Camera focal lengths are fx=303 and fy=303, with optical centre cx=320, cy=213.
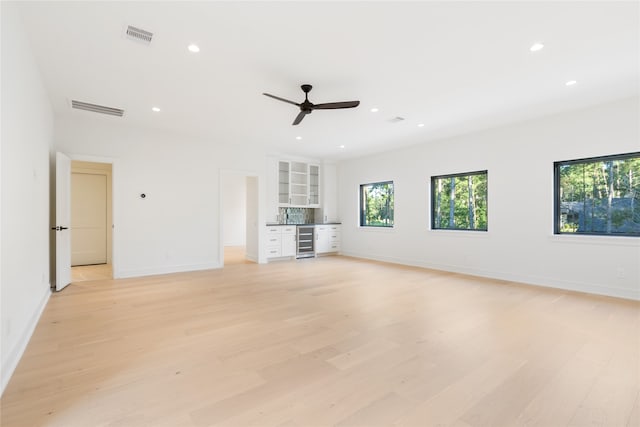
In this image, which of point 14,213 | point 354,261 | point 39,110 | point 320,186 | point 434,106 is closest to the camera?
point 14,213

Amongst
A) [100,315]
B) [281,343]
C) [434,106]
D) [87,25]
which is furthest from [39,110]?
[434,106]

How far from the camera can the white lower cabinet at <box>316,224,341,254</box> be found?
8133 mm

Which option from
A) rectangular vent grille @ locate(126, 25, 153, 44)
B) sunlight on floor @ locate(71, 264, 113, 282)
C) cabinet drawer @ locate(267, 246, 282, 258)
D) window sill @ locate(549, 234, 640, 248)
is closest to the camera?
rectangular vent grille @ locate(126, 25, 153, 44)

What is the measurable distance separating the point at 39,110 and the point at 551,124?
6922 millimetres

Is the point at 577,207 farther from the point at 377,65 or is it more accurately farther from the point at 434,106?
the point at 377,65

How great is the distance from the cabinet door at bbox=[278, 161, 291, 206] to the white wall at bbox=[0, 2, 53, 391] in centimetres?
467

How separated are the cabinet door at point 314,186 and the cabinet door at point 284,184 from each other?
28.3 inches

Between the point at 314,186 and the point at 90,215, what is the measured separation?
5.33 m

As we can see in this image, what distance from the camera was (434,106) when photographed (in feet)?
14.3

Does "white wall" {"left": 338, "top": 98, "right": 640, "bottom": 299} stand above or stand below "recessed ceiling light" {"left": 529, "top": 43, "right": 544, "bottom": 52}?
below

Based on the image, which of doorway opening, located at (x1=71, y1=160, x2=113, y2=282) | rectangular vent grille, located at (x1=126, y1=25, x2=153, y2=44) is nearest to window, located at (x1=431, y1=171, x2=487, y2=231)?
rectangular vent grille, located at (x1=126, y1=25, x2=153, y2=44)

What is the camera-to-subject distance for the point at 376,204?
25.7 ft

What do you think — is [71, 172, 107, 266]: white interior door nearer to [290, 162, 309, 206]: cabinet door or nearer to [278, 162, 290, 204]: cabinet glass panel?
[278, 162, 290, 204]: cabinet glass panel

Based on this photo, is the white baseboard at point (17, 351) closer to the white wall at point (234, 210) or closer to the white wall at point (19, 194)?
the white wall at point (19, 194)
